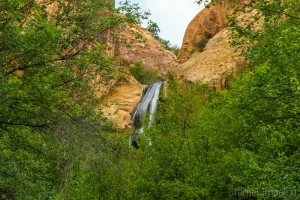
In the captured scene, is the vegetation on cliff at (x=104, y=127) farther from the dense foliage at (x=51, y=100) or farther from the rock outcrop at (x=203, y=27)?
the rock outcrop at (x=203, y=27)

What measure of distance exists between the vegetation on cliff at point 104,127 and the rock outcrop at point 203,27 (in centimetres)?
2640

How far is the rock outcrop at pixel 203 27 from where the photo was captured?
3872 centimetres

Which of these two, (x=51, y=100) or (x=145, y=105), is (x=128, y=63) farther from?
(x=51, y=100)

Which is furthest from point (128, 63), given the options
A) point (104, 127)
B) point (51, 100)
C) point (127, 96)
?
point (51, 100)

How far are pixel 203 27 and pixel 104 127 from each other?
103 feet

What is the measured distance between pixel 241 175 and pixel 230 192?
70 cm

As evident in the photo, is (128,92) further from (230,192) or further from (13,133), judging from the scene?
(13,133)

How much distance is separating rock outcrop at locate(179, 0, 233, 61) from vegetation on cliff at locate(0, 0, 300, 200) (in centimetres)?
2640

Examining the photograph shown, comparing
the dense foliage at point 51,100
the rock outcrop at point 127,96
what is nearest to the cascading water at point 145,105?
the rock outcrop at point 127,96

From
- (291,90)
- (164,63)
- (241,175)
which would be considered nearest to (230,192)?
(241,175)

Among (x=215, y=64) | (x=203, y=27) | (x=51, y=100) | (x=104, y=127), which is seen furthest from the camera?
(x=203, y=27)

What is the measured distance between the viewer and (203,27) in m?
39.9

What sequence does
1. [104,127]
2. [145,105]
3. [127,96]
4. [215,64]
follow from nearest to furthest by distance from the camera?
[104,127] < [215,64] < [145,105] < [127,96]

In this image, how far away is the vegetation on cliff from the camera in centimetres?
737
